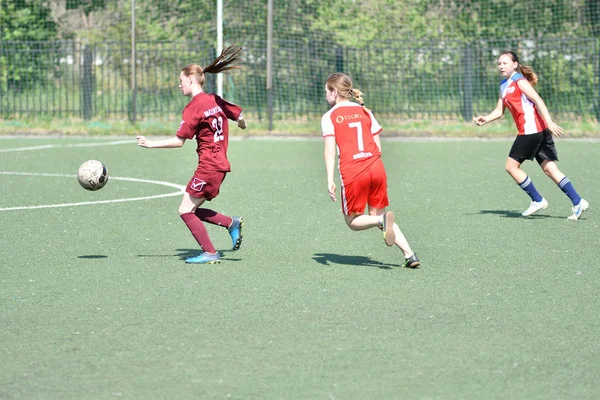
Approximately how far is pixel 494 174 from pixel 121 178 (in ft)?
17.2

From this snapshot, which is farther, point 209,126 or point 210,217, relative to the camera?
point 210,217

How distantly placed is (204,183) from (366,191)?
4.29 feet

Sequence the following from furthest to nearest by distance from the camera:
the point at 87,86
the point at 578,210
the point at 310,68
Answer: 1. the point at 87,86
2. the point at 310,68
3. the point at 578,210

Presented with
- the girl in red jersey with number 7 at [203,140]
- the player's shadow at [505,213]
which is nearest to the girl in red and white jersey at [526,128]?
the player's shadow at [505,213]

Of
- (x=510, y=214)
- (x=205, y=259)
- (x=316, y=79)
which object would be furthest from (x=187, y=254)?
(x=316, y=79)

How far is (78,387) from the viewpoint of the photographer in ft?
16.3

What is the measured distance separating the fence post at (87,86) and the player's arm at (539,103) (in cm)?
1605

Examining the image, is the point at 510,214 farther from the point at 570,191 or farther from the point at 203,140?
the point at 203,140

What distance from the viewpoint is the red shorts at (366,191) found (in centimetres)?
805

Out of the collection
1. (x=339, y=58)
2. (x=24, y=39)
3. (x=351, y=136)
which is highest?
(x=24, y=39)

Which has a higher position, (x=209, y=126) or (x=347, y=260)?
(x=209, y=126)

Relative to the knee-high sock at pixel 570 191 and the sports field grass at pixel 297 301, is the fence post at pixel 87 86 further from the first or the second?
the knee-high sock at pixel 570 191

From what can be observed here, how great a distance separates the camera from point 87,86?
2577 centimetres

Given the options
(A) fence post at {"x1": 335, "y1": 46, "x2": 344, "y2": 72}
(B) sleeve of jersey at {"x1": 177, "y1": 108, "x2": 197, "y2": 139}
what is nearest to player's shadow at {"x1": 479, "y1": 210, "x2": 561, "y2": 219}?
(B) sleeve of jersey at {"x1": 177, "y1": 108, "x2": 197, "y2": 139}
